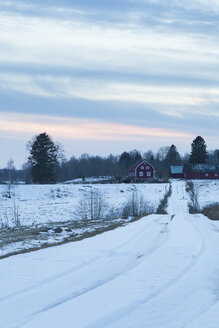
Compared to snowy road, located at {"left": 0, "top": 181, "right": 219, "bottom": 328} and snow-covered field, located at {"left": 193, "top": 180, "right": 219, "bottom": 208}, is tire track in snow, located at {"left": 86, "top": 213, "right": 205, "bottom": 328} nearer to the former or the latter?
snowy road, located at {"left": 0, "top": 181, "right": 219, "bottom": 328}

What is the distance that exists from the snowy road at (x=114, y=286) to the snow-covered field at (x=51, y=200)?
1560 cm

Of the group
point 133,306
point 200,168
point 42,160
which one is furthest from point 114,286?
point 200,168

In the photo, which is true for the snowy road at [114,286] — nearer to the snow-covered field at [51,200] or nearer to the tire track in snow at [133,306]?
the tire track in snow at [133,306]

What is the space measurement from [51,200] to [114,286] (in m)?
41.0

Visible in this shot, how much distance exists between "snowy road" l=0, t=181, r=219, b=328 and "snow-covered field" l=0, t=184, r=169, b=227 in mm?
15599

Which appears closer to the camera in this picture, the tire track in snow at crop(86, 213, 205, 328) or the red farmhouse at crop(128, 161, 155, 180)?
the tire track in snow at crop(86, 213, 205, 328)

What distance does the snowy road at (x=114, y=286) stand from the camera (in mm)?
6102

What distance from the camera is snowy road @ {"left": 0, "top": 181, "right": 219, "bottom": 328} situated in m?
6.10

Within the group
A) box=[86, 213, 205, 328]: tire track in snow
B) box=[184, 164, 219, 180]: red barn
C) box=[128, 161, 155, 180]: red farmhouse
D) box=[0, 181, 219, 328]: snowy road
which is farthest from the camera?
box=[184, 164, 219, 180]: red barn

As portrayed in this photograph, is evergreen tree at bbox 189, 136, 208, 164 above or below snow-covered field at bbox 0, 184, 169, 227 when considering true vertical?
above

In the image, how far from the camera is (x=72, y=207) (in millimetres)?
39219

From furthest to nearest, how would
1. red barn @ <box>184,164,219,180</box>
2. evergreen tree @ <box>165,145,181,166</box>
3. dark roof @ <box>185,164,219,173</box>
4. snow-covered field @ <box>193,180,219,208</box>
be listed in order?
evergreen tree @ <box>165,145,181,166</box> < dark roof @ <box>185,164,219,173</box> < red barn @ <box>184,164,219,180</box> < snow-covered field @ <box>193,180,219,208</box>

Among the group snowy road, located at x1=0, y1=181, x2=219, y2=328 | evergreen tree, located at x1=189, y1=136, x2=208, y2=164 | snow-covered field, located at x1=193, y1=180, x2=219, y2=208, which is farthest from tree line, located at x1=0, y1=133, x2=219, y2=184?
snowy road, located at x1=0, y1=181, x2=219, y2=328

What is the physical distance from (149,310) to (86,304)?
3.75ft
